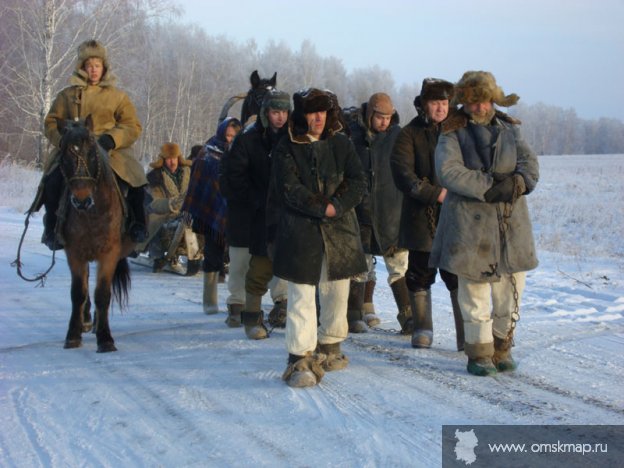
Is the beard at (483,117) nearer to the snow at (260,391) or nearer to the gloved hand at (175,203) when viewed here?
the snow at (260,391)

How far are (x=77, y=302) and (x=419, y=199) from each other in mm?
3218

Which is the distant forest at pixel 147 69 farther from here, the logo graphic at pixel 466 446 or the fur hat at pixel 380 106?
the logo graphic at pixel 466 446

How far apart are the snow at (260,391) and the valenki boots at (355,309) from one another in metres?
0.19

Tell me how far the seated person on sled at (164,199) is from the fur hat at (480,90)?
6631 millimetres

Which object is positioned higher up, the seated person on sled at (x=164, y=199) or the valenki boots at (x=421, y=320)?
the seated person on sled at (x=164, y=199)

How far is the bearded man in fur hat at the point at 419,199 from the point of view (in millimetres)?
6203

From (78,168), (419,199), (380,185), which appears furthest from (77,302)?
(419,199)

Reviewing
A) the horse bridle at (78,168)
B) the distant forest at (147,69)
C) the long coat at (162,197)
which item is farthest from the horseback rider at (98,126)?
the distant forest at (147,69)

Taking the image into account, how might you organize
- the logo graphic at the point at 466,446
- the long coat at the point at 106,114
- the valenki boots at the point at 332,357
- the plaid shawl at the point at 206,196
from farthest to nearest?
the plaid shawl at the point at 206,196
the long coat at the point at 106,114
the valenki boots at the point at 332,357
the logo graphic at the point at 466,446

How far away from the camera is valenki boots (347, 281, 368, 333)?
6926 millimetres

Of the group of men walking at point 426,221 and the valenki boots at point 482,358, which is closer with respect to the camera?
the group of men walking at point 426,221

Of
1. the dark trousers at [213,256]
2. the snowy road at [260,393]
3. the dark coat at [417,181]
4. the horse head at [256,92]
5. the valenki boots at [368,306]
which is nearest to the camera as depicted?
the snowy road at [260,393]

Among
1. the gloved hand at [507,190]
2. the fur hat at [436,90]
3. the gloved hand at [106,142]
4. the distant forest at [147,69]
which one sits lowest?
the gloved hand at [507,190]

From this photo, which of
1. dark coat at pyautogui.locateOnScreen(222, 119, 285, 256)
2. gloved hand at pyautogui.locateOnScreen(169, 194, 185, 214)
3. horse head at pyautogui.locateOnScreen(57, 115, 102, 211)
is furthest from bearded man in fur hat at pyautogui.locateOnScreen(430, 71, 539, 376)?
gloved hand at pyautogui.locateOnScreen(169, 194, 185, 214)
